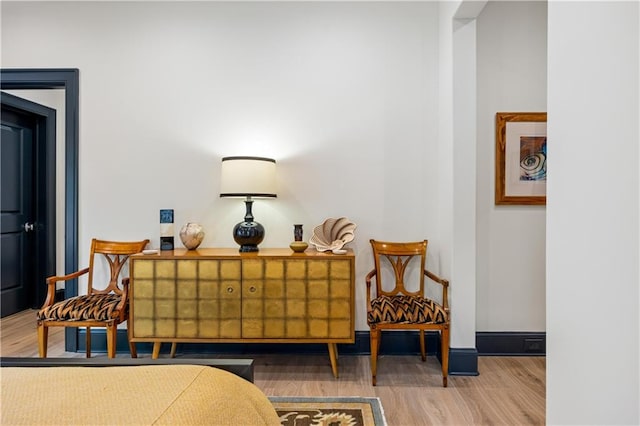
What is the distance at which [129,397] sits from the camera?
2.78 feet

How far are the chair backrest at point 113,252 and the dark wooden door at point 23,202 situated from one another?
1727mm

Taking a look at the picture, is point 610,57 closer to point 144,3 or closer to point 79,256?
point 144,3

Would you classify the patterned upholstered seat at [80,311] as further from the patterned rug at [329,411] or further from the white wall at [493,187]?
the white wall at [493,187]

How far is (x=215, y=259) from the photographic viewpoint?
2.55 metres

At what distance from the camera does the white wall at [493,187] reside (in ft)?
9.69

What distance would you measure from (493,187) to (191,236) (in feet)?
7.46

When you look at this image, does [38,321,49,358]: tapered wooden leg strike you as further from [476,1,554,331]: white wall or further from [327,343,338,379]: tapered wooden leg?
[476,1,554,331]: white wall

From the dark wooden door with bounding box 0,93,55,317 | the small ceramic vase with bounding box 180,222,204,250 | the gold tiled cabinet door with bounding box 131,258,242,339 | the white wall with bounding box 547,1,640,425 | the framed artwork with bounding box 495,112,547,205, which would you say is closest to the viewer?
the white wall with bounding box 547,1,640,425

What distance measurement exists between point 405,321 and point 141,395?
1857 millimetres

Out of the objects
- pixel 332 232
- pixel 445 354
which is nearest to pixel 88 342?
pixel 332 232

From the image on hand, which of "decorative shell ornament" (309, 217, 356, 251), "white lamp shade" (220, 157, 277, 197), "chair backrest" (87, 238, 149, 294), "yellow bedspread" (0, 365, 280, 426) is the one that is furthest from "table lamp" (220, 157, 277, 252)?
"yellow bedspread" (0, 365, 280, 426)

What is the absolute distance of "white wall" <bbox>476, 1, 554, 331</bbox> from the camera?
2953mm

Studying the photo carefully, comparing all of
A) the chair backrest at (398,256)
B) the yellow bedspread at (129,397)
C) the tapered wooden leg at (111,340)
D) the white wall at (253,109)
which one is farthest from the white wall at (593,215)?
the tapered wooden leg at (111,340)

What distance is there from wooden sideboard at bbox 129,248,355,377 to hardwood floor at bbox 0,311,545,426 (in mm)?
222
